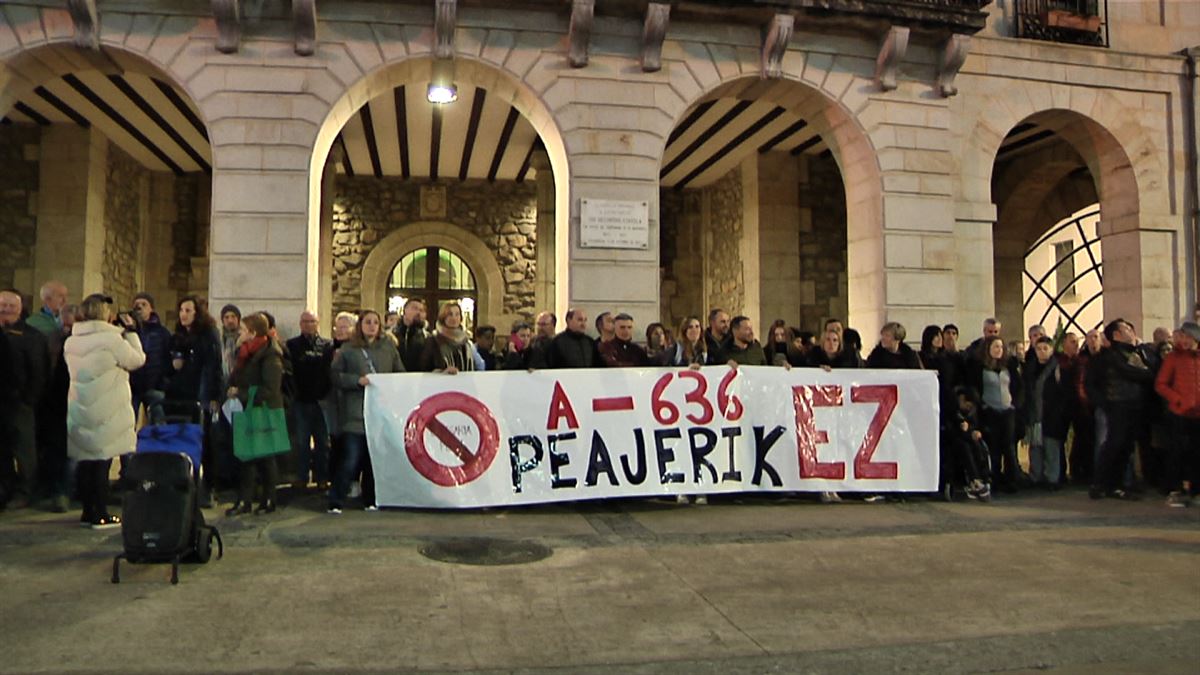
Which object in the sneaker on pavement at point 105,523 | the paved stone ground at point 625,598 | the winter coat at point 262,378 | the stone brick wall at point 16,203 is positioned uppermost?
the stone brick wall at point 16,203

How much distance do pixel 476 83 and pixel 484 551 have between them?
6.46 meters

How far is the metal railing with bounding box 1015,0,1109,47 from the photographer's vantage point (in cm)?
1220

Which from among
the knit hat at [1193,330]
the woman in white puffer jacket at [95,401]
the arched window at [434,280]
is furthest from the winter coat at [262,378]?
the arched window at [434,280]

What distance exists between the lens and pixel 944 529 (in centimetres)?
723

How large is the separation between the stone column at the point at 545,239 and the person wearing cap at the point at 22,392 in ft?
31.3

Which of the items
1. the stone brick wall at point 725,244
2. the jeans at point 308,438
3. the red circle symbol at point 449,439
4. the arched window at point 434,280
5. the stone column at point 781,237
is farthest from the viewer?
the arched window at point 434,280

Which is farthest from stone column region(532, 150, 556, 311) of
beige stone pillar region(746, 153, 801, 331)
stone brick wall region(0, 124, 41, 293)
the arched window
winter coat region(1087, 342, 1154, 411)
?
winter coat region(1087, 342, 1154, 411)

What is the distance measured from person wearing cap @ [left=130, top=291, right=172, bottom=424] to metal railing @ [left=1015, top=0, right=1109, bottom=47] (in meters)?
11.0

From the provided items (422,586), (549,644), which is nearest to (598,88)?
(422,586)

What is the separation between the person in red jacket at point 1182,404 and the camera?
836 centimetres

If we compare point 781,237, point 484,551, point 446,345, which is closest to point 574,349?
point 446,345

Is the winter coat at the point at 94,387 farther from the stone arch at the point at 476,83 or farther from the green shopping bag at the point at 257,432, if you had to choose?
the stone arch at the point at 476,83

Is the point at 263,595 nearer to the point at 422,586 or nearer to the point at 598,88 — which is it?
the point at 422,586

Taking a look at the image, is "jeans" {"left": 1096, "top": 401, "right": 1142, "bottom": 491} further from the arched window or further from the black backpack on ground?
the arched window
